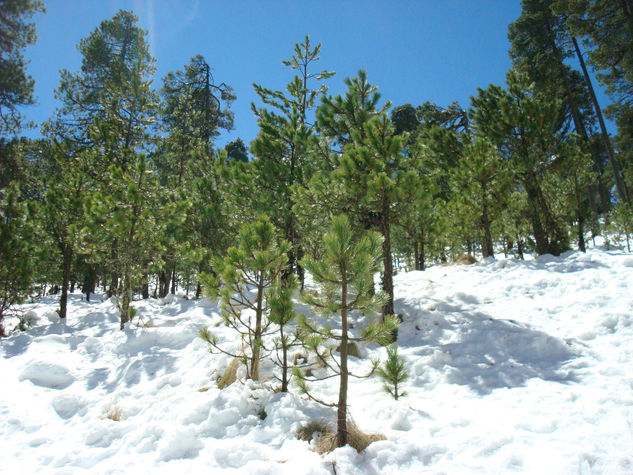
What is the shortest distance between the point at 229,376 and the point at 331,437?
2.20 metres

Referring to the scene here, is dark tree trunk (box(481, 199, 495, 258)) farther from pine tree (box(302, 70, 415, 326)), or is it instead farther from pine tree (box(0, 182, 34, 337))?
pine tree (box(0, 182, 34, 337))

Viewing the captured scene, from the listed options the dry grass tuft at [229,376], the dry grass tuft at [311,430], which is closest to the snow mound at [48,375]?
the dry grass tuft at [229,376]

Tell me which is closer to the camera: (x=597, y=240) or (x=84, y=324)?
(x=84, y=324)

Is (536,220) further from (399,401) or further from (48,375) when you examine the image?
(48,375)

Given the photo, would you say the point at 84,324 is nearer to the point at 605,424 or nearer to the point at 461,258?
the point at 605,424

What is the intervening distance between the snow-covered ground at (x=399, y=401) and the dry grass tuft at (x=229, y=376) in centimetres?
32

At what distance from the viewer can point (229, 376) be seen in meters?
4.90

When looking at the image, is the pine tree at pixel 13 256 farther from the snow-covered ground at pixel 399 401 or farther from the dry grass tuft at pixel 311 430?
the dry grass tuft at pixel 311 430

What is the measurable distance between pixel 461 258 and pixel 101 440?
12.3m

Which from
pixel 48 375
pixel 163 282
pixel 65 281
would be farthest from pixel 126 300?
pixel 163 282

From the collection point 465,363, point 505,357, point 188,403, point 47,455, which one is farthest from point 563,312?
point 47,455

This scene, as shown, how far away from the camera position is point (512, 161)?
10.8 metres

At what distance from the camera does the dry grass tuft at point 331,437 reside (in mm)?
3223

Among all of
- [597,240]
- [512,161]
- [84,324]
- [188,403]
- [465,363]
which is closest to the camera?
[188,403]
